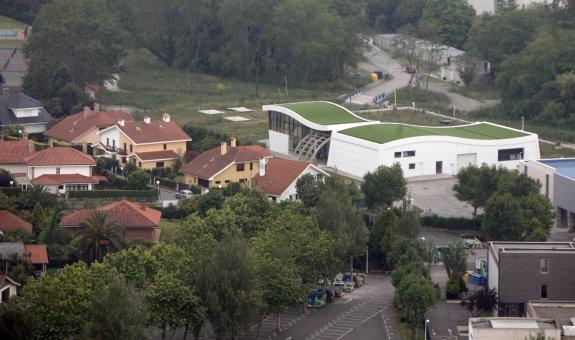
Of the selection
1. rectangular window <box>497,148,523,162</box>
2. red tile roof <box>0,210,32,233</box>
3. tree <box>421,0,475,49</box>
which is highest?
tree <box>421,0,475,49</box>

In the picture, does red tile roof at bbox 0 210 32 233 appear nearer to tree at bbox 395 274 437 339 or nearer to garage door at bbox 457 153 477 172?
tree at bbox 395 274 437 339

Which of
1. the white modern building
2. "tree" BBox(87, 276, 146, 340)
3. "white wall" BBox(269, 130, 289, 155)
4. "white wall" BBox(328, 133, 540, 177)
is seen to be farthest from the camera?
"white wall" BBox(269, 130, 289, 155)

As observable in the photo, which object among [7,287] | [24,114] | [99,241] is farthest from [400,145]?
[7,287]

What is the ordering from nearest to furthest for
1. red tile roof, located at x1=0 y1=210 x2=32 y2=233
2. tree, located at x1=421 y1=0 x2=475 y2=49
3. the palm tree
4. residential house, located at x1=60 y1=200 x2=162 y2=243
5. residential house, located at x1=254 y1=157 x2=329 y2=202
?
the palm tree, red tile roof, located at x1=0 y1=210 x2=32 y2=233, residential house, located at x1=60 y1=200 x2=162 y2=243, residential house, located at x1=254 y1=157 x2=329 y2=202, tree, located at x1=421 y1=0 x2=475 y2=49

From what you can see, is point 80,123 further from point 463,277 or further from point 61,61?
point 463,277

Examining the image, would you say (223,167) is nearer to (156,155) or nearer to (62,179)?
(156,155)

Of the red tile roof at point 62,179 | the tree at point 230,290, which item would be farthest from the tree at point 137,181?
the tree at point 230,290

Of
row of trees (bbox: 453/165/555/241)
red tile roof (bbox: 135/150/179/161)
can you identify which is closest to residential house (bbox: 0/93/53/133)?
red tile roof (bbox: 135/150/179/161)

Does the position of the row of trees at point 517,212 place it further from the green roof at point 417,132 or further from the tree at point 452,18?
the tree at point 452,18

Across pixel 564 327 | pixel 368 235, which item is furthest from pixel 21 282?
pixel 564 327
